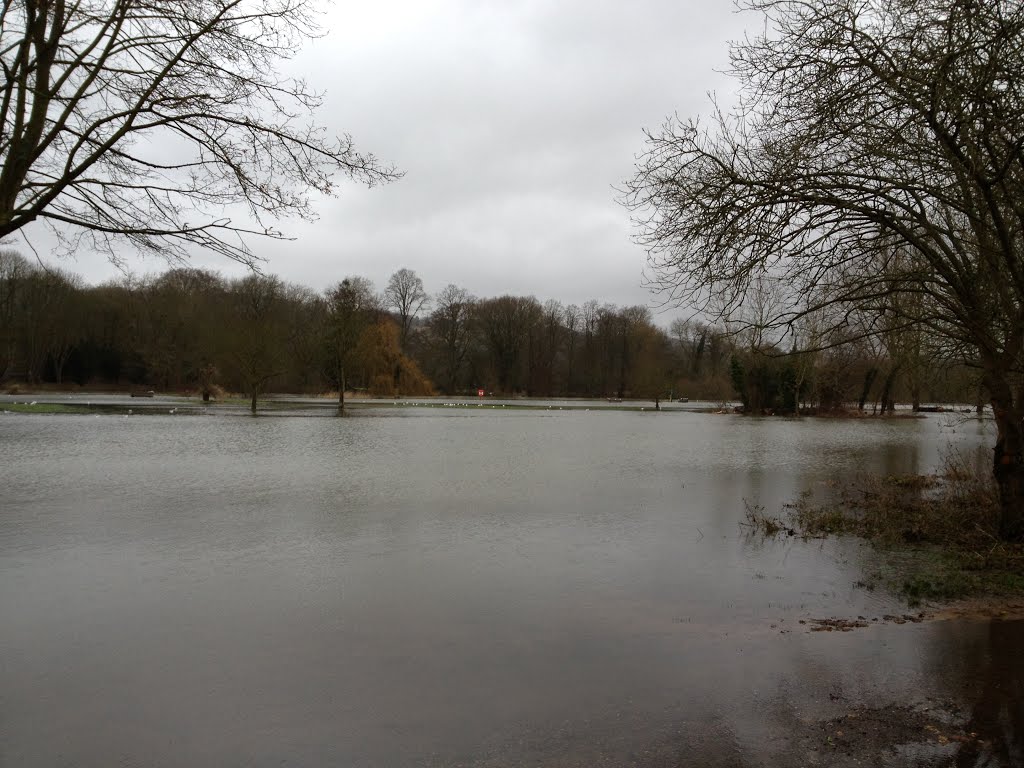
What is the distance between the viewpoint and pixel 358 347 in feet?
154

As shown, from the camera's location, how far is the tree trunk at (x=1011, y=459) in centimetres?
857

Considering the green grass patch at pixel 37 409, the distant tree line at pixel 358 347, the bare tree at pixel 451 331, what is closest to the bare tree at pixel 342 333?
the distant tree line at pixel 358 347

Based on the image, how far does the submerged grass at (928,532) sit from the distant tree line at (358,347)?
15.7m

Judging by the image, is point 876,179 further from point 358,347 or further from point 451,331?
point 451,331

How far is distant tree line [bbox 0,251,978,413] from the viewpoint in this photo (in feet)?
151

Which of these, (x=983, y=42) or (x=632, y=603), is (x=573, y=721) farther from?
(x=983, y=42)

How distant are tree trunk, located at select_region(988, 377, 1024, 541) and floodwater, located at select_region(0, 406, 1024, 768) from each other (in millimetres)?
1732

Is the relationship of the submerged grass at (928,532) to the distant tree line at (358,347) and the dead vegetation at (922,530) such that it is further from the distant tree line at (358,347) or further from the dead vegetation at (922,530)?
the distant tree line at (358,347)

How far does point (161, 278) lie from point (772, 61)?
72044 millimetres

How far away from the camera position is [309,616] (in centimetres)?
632

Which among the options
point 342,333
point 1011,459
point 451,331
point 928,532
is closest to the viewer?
point 1011,459

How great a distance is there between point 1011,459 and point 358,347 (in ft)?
137

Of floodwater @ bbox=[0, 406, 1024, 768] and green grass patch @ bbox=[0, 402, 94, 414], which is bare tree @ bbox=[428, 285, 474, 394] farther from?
floodwater @ bbox=[0, 406, 1024, 768]

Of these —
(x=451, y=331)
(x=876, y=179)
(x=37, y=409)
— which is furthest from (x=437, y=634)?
(x=451, y=331)
